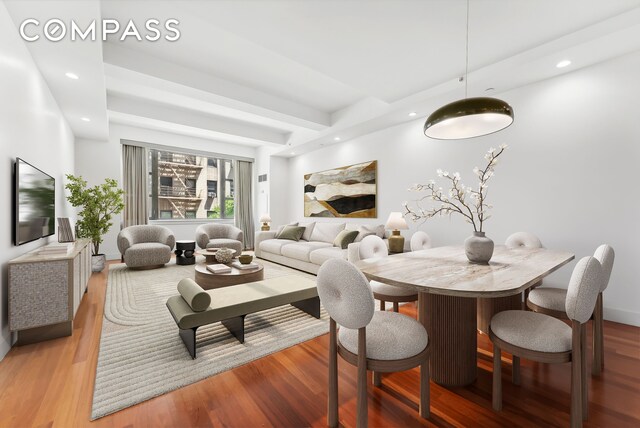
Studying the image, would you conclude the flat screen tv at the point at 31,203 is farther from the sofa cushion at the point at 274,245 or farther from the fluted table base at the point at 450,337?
the fluted table base at the point at 450,337

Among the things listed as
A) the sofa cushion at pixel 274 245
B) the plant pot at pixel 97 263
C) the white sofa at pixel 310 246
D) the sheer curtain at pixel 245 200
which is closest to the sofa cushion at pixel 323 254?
the white sofa at pixel 310 246

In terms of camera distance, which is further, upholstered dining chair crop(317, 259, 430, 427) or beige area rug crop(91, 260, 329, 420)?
beige area rug crop(91, 260, 329, 420)

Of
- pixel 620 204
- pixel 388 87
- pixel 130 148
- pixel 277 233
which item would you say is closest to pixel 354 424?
pixel 620 204

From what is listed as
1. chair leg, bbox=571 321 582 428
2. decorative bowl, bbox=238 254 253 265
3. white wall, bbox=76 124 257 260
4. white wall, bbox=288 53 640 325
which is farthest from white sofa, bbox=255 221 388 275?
white wall, bbox=76 124 257 260

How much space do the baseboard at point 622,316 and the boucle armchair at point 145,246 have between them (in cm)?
603

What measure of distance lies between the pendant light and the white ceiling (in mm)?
509

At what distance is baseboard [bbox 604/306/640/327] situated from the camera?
2602 millimetres

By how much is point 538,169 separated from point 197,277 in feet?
14.1

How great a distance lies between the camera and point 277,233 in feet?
19.8

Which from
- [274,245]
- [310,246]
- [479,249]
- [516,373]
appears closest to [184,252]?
[274,245]

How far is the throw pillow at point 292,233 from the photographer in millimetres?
5652

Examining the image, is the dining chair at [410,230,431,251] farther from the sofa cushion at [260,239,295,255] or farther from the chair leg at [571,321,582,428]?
the sofa cushion at [260,239,295,255]

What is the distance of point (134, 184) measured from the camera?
6066mm

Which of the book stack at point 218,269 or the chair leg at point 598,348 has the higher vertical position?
the book stack at point 218,269
